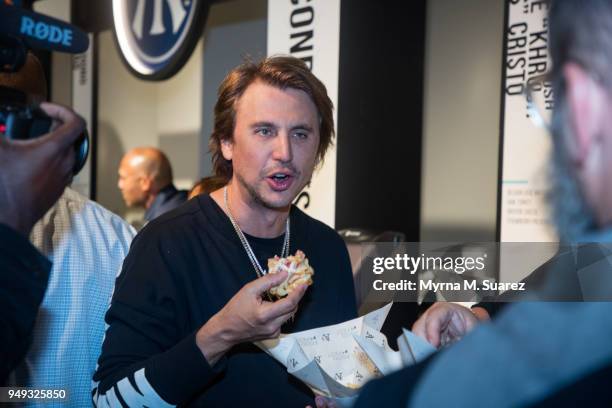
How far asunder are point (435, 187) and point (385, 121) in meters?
1.08

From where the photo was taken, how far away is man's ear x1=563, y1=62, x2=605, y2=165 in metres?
0.46

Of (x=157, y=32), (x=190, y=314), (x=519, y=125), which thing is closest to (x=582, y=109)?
(x=190, y=314)

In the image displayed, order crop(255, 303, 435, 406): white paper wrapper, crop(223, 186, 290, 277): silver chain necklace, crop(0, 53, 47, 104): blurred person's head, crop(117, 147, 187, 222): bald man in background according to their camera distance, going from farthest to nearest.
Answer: crop(117, 147, 187, 222): bald man in background, crop(223, 186, 290, 277): silver chain necklace, crop(0, 53, 47, 104): blurred person's head, crop(255, 303, 435, 406): white paper wrapper

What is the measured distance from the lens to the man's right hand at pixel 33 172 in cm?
66

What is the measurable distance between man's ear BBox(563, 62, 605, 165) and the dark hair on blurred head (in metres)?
1.19

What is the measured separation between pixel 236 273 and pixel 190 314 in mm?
140

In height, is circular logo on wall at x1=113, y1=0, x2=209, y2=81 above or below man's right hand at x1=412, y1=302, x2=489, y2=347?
above

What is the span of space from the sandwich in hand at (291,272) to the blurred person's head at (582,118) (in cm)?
85

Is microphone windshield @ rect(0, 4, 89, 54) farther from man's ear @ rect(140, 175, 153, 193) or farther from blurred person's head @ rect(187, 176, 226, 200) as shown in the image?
man's ear @ rect(140, 175, 153, 193)

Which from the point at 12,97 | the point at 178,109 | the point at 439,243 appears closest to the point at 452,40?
the point at 439,243

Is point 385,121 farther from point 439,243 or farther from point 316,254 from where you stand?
point 316,254

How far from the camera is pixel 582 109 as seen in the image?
46 centimetres

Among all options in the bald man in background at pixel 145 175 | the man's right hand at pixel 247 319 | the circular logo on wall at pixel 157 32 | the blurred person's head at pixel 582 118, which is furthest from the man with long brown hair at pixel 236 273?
the bald man in background at pixel 145 175

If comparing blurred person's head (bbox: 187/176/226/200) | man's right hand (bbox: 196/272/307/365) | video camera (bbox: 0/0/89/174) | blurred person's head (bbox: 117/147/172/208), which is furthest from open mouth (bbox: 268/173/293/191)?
blurred person's head (bbox: 117/147/172/208)
